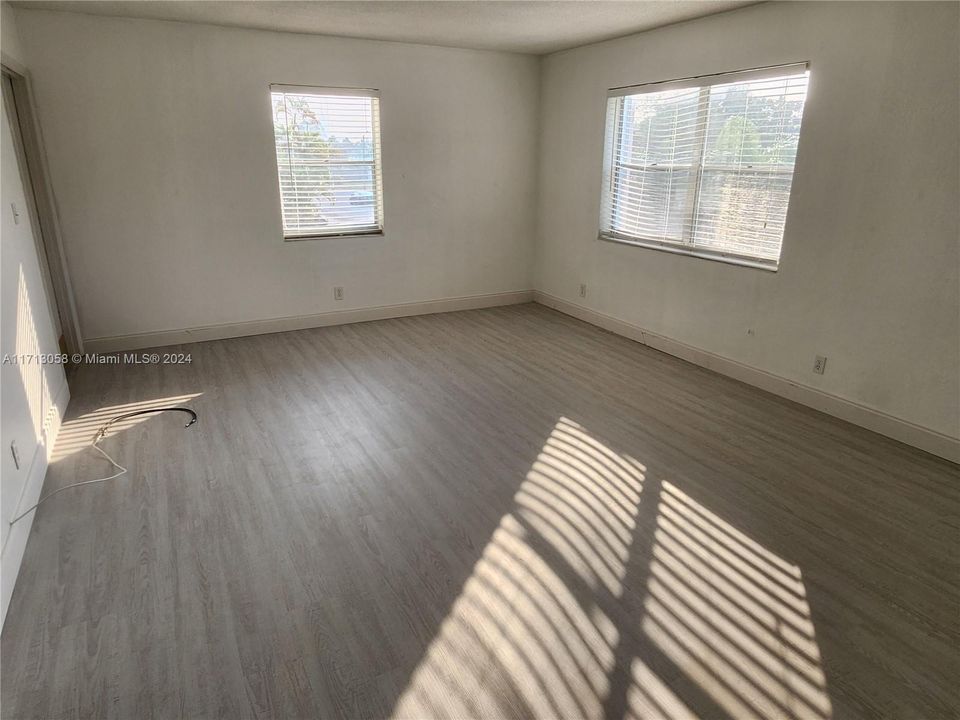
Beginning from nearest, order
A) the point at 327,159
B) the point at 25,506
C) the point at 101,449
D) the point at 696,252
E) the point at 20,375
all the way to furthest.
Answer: the point at 25,506
the point at 20,375
the point at 101,449
the point at 696,252
the point at 327,159

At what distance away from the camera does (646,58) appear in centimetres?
467

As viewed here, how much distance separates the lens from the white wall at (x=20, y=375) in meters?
2.37

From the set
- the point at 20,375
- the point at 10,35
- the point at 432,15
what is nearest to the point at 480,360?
the point at 432,15

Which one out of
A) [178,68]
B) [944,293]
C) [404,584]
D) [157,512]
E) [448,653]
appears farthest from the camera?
[178,68]

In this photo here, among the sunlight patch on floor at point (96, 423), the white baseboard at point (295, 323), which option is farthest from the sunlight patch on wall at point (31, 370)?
the white baseboard at point (295, 323)

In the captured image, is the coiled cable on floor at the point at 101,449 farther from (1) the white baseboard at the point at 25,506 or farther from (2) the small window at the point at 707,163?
(2) the small window at the point at 707,163

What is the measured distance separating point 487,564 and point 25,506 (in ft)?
6.68

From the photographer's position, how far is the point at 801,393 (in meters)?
3.91

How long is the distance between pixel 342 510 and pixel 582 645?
1.25 m

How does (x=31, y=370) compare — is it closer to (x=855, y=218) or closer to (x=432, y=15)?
(x=432, y=15)

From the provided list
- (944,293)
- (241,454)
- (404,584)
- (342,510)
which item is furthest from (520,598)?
(944,293)

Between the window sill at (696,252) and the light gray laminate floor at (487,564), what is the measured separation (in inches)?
36.0

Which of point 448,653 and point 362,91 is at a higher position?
point 362,91

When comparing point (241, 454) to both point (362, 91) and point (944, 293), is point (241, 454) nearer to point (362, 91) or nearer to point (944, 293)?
point (362, 91)
